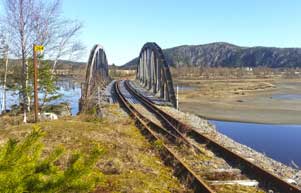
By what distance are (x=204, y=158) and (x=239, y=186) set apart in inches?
98.9

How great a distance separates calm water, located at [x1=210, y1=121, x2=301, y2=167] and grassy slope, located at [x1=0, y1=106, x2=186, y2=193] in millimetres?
7005

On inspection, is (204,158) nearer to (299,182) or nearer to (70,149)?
(299,182)

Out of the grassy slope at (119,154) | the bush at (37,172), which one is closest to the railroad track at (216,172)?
the grassy slope at (119,154)

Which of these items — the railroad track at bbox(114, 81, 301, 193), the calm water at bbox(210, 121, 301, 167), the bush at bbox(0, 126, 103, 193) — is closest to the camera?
the bush at bbox(0, 126, 103, 193)

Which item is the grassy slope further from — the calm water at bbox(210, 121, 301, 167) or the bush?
the calm water at bbox(210, 121, 301, 167)

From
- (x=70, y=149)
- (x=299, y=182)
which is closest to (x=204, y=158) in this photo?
(x=299, y=182)

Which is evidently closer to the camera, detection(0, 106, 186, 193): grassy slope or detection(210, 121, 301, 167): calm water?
detection(0, 106, 186, 193): grassy slope

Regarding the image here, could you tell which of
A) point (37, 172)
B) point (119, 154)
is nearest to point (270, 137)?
point (119, 154)

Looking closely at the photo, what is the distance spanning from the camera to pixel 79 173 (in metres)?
3.45

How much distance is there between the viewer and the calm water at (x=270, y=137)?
17753 mm

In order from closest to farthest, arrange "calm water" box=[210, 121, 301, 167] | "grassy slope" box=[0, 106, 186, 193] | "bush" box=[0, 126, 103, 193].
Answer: "bush" box=[0, 126, 103, 193]
"grassy slope" box=[0, 106, 186, 193]
"calm water" box=[210, 121, 301, 167]

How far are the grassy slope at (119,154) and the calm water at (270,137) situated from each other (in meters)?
7.00

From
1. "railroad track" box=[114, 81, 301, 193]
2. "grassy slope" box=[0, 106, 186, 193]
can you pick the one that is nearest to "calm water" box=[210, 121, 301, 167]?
"railroad track" box=[114, 81, 301, 193]

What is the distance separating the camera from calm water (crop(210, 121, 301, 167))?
1775 centimetres
